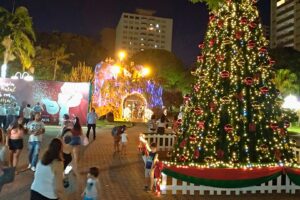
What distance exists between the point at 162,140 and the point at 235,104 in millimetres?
6899

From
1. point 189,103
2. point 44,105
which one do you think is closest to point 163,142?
point 189,103

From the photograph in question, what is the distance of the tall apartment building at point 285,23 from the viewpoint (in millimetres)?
123750

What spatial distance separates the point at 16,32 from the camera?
118 ft

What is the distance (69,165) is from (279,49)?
5790 cm

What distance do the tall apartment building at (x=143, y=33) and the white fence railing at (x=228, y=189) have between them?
470ft

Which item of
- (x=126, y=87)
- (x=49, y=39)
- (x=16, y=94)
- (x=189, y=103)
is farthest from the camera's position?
(x=49, y=39)

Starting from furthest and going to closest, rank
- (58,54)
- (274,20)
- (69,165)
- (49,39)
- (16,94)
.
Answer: (274,20)
(49,39)
(58,54)
(16,94)
(69,165)

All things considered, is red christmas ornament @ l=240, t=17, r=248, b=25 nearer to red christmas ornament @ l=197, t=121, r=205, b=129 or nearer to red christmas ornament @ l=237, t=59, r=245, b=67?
red christmas ornament @ l=237, t=59, r=245, b=67

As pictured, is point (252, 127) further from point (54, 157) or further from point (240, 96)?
point (54, 157)

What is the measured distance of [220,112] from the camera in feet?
34.7

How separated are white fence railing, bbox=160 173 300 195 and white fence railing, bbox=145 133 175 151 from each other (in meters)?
7.02

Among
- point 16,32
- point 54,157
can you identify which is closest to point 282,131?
point 54,157

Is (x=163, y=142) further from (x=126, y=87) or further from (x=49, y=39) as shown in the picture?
(x=49, y=39)

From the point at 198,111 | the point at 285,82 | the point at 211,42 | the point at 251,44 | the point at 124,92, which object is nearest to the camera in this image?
the point at 198,111
